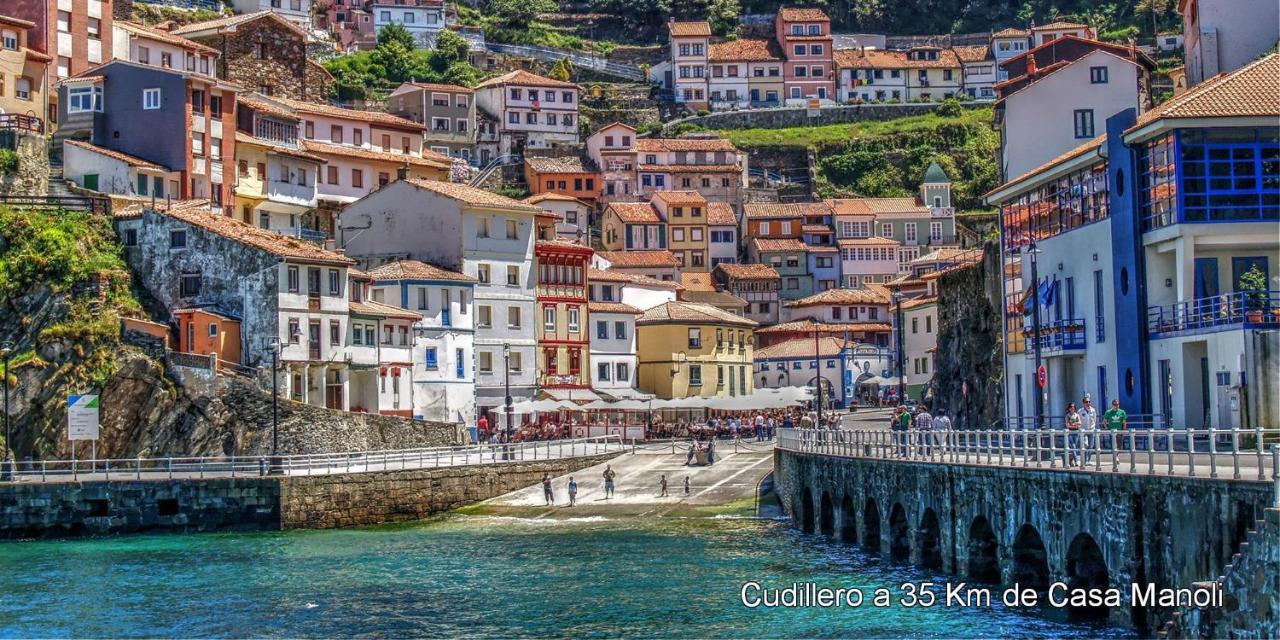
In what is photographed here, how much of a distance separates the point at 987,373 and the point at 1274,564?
1990 inches

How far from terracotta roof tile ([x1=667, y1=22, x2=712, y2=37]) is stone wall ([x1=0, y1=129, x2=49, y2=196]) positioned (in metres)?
87.7

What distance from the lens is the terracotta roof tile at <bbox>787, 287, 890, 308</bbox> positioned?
133 m

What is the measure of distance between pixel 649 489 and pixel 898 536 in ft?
79.3

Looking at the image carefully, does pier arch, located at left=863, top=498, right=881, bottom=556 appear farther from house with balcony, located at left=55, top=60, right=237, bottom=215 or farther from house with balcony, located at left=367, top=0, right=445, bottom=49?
house with balcony, located at left=367, top=0, right=445, bottom=49

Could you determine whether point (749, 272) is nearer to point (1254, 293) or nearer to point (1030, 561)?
point (1254, 293)

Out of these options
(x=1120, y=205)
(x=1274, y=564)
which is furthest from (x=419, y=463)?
(x=1274, y=564)

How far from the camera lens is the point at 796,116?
543 ft

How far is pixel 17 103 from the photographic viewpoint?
93438 millimetres

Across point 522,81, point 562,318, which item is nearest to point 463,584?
point 562,318

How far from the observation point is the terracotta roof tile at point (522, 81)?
15100 cm

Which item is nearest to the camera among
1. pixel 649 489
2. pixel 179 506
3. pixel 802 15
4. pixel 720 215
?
pixel 179 506

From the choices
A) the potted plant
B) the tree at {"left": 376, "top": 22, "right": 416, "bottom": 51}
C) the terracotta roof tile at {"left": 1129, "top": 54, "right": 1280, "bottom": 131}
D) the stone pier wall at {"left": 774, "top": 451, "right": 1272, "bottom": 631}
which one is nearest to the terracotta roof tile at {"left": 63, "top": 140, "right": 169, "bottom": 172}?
the stone pier wall at {"left": 774, "top": 451, "right": 1272, "bottom": 631}

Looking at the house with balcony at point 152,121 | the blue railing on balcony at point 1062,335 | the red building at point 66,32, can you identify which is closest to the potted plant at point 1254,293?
the blue railing on balcony at point 1062,335

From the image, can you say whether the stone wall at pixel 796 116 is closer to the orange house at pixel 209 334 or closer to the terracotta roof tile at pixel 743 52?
the terracotta roof tile at pixel 743 52
